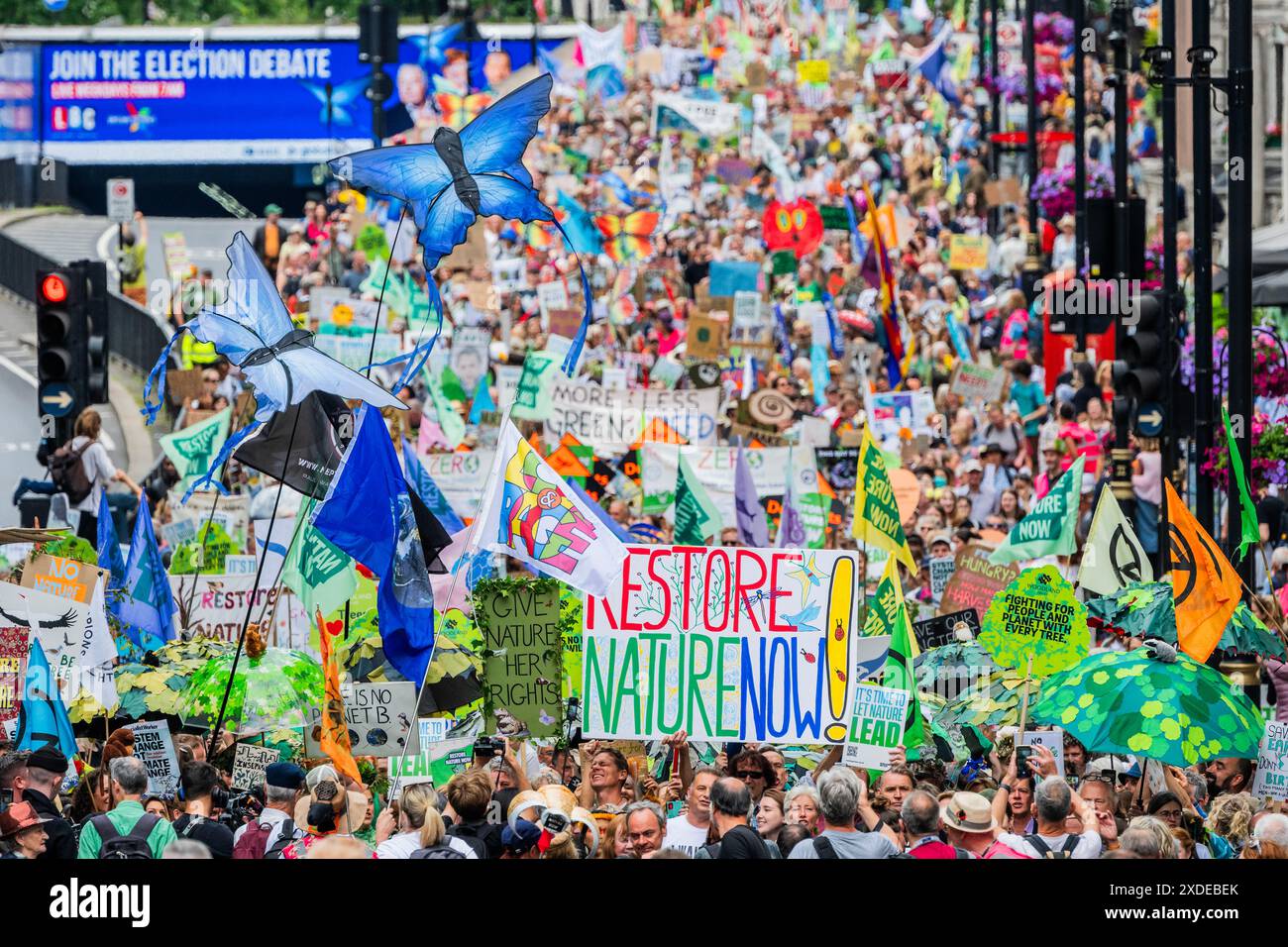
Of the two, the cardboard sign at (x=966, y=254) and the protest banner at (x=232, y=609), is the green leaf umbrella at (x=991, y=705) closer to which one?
the protest banner at (x=232, y=609)

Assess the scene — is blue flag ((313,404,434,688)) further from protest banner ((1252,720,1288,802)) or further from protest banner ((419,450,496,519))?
protest banner ((419,450,496,519))

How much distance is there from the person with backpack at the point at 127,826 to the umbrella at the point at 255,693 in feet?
5.32

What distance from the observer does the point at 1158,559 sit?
17.1 meters

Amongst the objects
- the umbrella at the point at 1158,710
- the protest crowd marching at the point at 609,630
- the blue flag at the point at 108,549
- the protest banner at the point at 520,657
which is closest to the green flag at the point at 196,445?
the protest crowd marching at the point at 609,630

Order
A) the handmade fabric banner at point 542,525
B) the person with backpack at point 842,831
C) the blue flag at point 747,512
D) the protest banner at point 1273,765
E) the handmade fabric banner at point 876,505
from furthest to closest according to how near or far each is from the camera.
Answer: the blue flag at point 747,512
the handmade fabric banner at point 876,505
the handmade fabric banner at point 542,525
the protest banner at point 1273,765
the person with backpack at point 842,831

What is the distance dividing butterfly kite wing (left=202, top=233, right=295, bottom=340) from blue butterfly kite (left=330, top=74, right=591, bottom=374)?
0.75 meters

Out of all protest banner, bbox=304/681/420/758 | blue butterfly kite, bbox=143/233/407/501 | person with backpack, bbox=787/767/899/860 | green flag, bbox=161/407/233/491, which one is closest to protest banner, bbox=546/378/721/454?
green flag, bbox=161/407/233/491

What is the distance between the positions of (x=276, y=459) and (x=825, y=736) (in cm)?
370

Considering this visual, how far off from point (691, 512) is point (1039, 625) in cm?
449

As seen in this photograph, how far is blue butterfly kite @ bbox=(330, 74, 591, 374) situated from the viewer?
1208 cm

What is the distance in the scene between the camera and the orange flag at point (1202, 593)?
1110cm

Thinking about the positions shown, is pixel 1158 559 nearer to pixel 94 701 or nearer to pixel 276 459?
pixel 276 459

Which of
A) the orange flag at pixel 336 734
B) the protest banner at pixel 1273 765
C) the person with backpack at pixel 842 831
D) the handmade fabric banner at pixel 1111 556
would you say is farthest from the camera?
the handmade fabric banner at pixel 1111 556

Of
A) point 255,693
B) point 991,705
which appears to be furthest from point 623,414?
point 991,705
